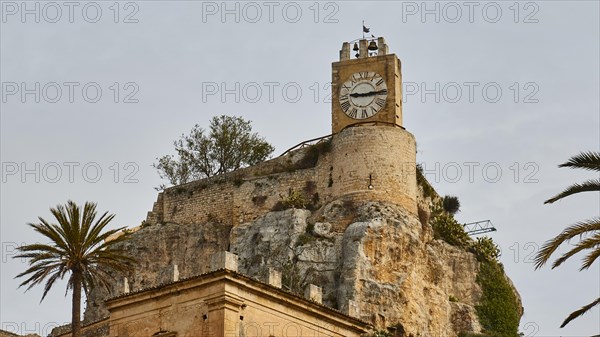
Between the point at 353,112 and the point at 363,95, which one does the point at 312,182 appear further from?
the point at 363,95

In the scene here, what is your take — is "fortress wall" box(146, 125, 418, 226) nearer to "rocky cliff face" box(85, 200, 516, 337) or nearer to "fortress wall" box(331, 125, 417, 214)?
"fortress wall" box(331, 125, 417, 214)

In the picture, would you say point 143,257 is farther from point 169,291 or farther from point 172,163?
point 169,291

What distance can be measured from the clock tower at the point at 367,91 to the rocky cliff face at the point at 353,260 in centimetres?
492

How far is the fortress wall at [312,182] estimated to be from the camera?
224ft

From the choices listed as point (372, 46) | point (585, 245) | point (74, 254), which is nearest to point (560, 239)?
point (585, 245)

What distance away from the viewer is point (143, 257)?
72.8m

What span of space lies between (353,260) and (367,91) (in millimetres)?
9653

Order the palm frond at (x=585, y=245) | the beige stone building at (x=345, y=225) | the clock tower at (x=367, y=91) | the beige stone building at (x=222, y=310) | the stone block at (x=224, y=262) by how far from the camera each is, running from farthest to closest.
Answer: the clock tower at (x=367, y=91) < the beige stone building at (x=345, y=225) < the stone block at (x=224, y=262) < the beige stone building at (x=222, y=310) < the palm frond at (x=585, y=245)

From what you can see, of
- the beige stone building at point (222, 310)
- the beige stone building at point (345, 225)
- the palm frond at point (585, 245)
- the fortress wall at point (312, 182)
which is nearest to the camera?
the palm frond at point (585, 245)

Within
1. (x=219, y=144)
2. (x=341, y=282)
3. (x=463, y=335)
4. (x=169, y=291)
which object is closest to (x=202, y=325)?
(x=169, y=291)

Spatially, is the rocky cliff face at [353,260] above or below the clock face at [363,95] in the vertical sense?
below

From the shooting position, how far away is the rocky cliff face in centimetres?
6506

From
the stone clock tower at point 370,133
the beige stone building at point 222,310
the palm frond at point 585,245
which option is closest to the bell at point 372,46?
the stone clock tower at point 370,133

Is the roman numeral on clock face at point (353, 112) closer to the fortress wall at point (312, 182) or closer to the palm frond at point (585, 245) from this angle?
the fortress wall at point (312, 182)
